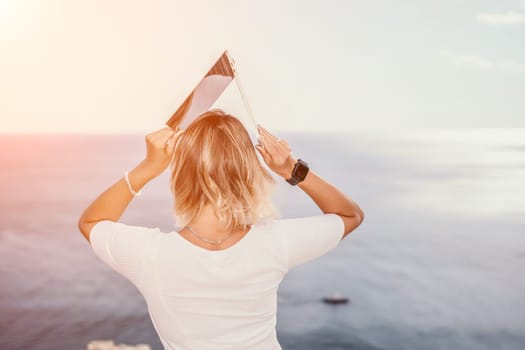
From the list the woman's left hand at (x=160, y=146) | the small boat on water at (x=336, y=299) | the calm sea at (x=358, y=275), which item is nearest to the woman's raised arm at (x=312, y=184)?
the woman's left hand at (x=160, y=146)

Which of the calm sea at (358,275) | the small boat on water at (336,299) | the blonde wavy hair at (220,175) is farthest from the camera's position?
the small boat on water at (336,299)

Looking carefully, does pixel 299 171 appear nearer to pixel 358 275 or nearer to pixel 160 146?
pixel 160 146

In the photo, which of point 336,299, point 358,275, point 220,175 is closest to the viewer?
point 220,175

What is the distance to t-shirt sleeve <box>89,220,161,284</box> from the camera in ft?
2.61

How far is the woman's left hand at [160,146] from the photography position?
0.83 metres

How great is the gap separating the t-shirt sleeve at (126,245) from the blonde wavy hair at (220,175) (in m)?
0.06

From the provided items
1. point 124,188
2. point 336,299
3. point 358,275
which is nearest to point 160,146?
point 124,188

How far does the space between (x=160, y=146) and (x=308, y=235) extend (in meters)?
0.28

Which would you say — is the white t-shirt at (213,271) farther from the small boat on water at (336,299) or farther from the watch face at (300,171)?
the small boat on water at (336,299)

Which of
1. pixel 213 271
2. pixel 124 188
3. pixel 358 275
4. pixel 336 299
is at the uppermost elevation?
pixel 124 188

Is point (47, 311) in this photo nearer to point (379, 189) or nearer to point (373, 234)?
point (373, 234)

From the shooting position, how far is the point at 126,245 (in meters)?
0.80

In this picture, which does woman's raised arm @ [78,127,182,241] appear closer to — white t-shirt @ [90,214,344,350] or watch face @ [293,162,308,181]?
white t-shirt @ [90,214,344,350]

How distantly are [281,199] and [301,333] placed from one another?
470 inches
